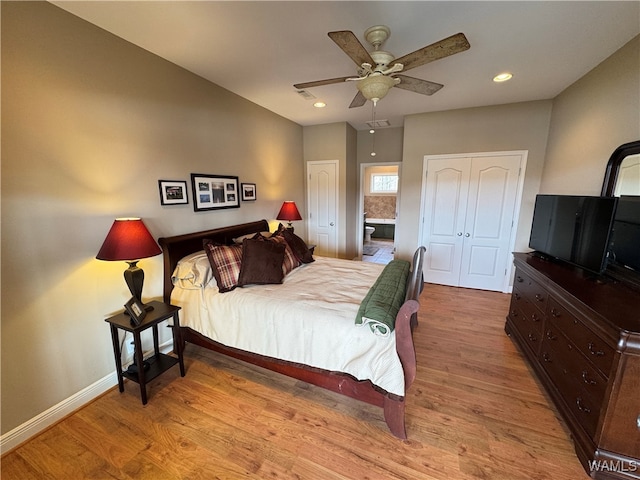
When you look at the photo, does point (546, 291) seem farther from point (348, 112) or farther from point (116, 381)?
point (116, 381)

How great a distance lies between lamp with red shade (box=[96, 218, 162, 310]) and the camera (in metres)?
1.74

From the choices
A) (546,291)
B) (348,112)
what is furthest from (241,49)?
(546,291)

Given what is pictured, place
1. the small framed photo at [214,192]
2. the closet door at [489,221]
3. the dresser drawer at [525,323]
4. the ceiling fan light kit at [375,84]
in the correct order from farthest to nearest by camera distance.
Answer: the closet door at [489,221], the small framed photo at [214,192], the dresser drawer at [525,323], the ceiling fan light kit at [375,84]

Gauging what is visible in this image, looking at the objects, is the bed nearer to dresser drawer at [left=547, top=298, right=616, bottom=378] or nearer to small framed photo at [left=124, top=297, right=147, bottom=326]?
small framed photo at [left=124, top=297, right=147, bottom=326]

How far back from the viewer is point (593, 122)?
2.47 meters

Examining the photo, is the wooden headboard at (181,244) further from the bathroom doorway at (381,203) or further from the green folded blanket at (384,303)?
the bathroom doorway at (381,203)

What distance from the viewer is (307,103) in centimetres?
341

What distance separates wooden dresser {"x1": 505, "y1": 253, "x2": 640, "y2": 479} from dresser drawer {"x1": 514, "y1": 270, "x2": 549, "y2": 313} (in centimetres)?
2

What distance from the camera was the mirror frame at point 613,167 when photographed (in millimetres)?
2041

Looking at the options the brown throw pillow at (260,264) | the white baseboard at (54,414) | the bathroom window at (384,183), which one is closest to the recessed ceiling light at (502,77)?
the brown throw pillow at (260,264)

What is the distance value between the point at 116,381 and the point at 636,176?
14.5 feet

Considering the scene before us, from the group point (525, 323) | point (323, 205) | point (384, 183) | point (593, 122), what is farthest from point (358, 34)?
point (384, 183)

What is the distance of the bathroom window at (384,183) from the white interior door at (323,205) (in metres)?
3.82

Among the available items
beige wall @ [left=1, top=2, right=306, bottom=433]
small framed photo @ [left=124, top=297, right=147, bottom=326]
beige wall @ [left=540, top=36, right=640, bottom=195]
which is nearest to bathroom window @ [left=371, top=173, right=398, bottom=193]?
beige wall @ [left=540, top=36, right=640, bottom=195]
